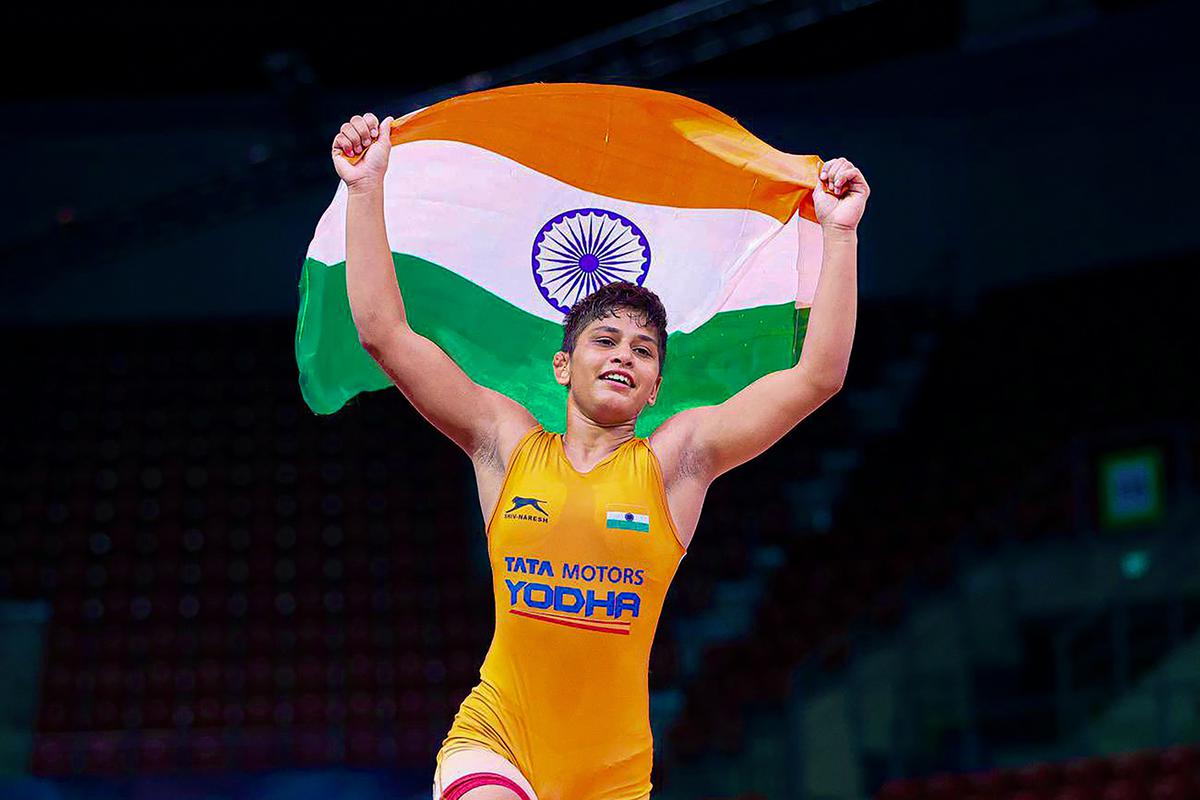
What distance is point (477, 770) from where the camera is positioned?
3.59 metres

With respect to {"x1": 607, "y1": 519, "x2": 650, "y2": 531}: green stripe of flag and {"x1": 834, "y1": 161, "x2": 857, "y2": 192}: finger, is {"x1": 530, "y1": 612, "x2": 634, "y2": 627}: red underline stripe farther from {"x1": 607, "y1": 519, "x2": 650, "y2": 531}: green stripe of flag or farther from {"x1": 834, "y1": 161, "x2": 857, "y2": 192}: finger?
{"x1": 834, "y1": 161, "x2": 857, "y2": 192}: finger

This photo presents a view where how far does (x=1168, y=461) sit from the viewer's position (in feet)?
39.7

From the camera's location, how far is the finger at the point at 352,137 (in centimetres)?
404

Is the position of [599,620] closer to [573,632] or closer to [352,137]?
A: [573,632]

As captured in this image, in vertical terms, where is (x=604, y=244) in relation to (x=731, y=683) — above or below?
above

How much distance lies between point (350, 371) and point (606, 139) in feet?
3.75

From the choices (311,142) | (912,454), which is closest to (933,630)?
(912,454)

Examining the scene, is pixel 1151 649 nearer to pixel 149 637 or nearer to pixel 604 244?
pixel 604 244

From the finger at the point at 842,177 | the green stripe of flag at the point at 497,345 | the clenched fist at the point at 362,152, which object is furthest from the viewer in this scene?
the green stripe of flag at the point at 497,345

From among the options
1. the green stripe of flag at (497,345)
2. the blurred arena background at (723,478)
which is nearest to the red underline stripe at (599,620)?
the green stripe of flag at (497,345)

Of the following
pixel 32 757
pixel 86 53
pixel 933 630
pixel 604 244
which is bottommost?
pixel 32 757

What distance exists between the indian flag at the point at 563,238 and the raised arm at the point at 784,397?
60 cm

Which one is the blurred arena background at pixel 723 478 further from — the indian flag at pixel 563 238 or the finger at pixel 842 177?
the finger at pixel 842 177

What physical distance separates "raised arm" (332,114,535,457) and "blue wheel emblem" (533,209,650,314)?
869 mm
